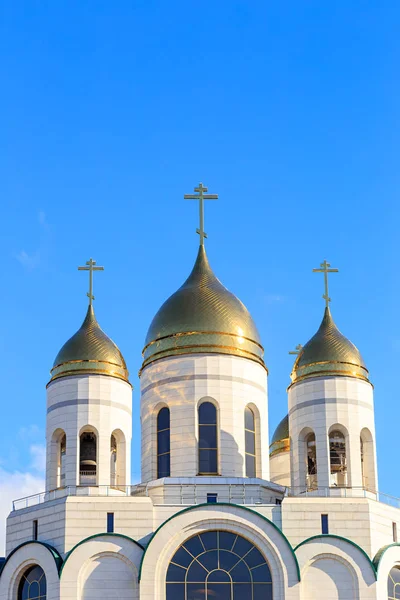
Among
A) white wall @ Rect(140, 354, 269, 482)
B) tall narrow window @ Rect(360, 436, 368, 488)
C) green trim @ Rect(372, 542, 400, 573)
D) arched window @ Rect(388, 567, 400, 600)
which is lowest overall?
arched window @ Rect(388, 567, 400, 600)

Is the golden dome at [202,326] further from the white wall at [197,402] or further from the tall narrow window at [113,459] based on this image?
the tall narrow window at [113,459]

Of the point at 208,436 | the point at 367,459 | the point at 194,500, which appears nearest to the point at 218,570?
the point at 194,500

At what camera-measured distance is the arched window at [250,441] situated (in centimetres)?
4894

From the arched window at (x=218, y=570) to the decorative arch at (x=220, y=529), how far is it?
0.20 meters

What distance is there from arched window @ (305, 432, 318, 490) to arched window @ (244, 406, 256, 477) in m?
1.92

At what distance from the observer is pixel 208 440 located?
1916 inches

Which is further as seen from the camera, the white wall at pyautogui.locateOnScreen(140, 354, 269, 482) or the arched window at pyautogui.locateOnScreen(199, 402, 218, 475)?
the white wall at pyautogui.locateOnScreen(140, 354, 269, 482)

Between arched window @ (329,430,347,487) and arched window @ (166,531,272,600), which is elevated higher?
arched window @ (329,430,347,487)

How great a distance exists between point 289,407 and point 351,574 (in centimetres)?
750

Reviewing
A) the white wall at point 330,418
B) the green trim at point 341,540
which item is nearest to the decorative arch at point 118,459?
the white wall at point 330,418

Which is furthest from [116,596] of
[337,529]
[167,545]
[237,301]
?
[237,301]

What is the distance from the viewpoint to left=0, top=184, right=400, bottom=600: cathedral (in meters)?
44.9

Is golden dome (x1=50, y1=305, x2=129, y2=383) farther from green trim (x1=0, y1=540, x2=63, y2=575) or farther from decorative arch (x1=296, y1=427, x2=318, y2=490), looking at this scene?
decorative arch (x1=296, y1=427, x2=318, y2=490)

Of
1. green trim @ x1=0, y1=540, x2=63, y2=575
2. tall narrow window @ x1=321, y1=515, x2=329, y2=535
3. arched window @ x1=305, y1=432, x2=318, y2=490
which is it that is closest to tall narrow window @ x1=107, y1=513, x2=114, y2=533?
green trim @ x1=0, y1=540, x2=63, y2=575
